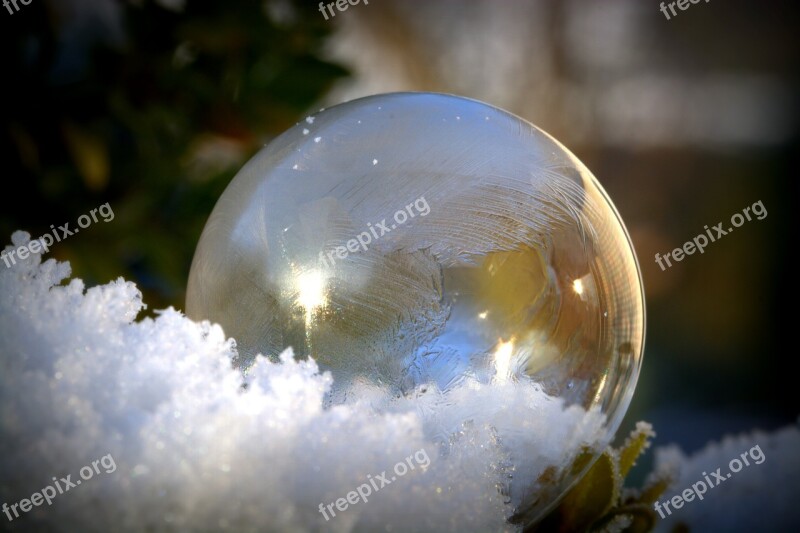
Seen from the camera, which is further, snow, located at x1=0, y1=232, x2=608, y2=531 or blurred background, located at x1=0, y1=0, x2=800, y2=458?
blurred background, located at x1=0, y1=0, x2=800, y2=458

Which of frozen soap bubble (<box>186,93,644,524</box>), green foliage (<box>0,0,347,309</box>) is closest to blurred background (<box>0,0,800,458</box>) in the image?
green foliage (<box>0,0,347,309</box>)

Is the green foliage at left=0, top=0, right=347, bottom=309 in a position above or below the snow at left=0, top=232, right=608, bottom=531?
above

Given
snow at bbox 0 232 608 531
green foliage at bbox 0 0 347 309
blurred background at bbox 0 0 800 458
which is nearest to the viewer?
snow at bbox 0 232 608 531

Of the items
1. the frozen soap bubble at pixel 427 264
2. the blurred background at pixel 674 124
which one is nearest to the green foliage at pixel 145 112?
the blurred background at pixel 674 124

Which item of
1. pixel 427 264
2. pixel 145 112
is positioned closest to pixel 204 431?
pixel 427 264

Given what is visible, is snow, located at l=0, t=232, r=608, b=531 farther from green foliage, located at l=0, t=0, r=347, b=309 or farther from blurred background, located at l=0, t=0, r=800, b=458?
blurred background, located at l=0, t=0, r=800, b=458

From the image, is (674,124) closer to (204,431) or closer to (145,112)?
(145,112)

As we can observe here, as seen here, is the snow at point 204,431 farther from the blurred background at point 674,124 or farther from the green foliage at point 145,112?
the blurred background at point 674,124
